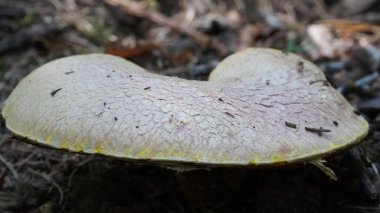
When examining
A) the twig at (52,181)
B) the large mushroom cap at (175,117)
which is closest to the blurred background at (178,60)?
the twig at (52,181)

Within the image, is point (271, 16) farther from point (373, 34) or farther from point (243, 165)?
point (243, 165)

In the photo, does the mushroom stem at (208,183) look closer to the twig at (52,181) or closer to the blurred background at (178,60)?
the blurred background at (178,60)

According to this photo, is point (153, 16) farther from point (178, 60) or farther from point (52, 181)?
point (52, 181)

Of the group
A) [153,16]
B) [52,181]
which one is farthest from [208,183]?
[153,16]

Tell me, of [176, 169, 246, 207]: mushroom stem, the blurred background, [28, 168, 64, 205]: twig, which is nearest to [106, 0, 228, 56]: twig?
the blurred background

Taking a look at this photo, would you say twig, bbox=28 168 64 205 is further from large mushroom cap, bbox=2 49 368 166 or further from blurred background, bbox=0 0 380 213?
large mushroom cap, bbox=2 49 368 166
